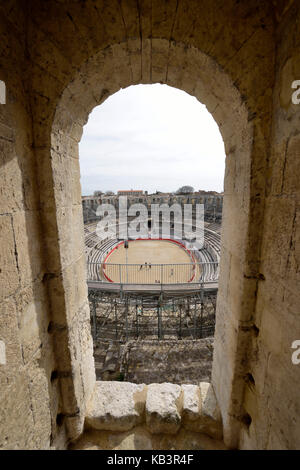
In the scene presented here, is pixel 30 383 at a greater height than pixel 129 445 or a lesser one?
greater

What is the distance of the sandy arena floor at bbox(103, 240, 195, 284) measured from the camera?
44.0ft

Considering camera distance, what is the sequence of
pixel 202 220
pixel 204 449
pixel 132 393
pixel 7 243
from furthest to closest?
pixel 202 220
pixel 132 393
pixel 204 449
pixel 7 243

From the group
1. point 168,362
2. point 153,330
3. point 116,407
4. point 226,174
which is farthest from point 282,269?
point 153,330

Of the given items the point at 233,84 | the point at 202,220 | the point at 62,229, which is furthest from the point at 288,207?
the point at 202,220

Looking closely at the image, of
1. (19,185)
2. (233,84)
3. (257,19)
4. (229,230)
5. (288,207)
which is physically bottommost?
(229,230)

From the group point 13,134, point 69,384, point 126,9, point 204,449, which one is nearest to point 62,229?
point 13,134

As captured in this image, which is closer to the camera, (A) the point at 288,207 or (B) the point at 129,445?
(A) the point at 288,207

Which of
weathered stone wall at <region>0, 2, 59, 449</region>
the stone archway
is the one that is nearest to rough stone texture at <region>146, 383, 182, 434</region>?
the stone archway

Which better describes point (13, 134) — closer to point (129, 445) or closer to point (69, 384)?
point (69, 384)

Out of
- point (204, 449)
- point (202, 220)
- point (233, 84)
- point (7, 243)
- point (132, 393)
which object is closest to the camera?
point (7, 243)

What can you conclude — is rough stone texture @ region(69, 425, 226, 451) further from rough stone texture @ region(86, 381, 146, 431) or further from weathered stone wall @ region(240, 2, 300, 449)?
weathered stone wall @ region(240, 2, 300, 449)


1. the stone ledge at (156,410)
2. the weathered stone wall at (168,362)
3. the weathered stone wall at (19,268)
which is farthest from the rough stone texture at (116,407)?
the weathered stone wall at (168,362)

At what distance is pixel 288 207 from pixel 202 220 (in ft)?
88.0

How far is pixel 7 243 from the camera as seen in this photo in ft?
3.89
